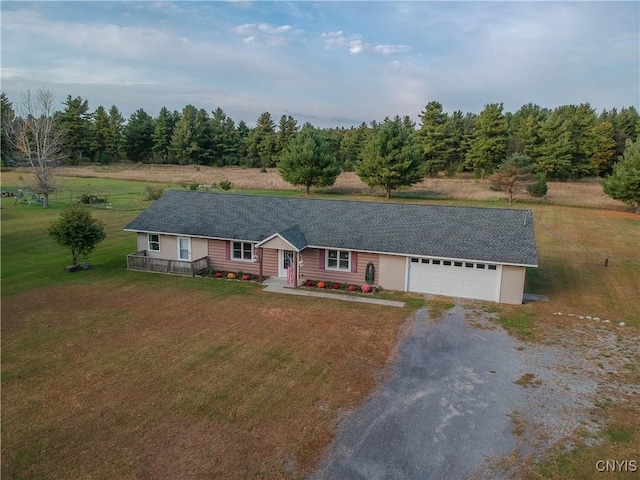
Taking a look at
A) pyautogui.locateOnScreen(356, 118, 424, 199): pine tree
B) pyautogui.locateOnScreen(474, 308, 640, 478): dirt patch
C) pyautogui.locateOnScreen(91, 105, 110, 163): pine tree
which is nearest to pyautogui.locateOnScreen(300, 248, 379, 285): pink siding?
pyautogui.locateOnScreen(474, 308, 640, 478): dirt patch

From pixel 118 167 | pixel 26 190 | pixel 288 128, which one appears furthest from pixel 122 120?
pixel 26 190

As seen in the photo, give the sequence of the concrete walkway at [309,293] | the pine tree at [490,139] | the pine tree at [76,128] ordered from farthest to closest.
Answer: the pine tree at [76,128] < the pine tree at [490,139] < the concrete walkway at [309,293]

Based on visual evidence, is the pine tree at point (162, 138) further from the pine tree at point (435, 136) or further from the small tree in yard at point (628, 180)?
the small tree in yard at point (628, 180)

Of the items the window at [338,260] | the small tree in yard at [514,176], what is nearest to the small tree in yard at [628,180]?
the small tree in yard at [514,176]

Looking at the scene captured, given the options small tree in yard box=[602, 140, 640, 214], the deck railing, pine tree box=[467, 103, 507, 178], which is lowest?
the deck railing

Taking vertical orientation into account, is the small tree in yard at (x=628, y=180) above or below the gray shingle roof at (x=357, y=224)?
above

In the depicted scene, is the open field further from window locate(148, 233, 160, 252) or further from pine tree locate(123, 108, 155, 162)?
pine tree locate(123, 108, 155, 162)

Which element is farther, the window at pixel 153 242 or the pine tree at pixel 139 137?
the pine tree at pixel 139 137

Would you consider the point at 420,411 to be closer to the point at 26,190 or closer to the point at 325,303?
the point at 325,303
